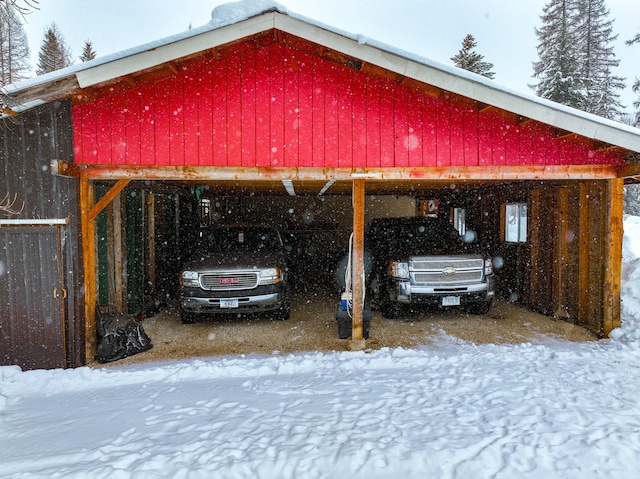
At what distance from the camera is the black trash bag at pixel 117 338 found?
6.08 m

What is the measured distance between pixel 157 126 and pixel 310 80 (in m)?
2.24

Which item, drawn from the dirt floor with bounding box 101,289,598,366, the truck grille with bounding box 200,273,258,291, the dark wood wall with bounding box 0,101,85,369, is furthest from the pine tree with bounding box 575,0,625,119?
the dark wood wall with bounding box 0,101,85,369

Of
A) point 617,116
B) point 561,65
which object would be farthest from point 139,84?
point 617,116

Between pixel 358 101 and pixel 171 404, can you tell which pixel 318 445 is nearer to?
pixel 171 404

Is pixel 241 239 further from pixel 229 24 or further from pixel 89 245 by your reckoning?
pixel 229 24

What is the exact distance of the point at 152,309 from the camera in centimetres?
896

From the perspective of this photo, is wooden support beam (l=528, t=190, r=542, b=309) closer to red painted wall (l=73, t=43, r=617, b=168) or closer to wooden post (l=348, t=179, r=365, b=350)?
red painted wall (l=73, t=43, r=617, b=168)

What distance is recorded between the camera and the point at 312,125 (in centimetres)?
620

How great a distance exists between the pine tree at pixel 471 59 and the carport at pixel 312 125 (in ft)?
75.2

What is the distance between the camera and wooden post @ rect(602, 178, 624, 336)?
6.70m

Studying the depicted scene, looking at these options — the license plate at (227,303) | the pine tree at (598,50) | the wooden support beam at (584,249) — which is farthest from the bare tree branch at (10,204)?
the pine tree at (598,50)

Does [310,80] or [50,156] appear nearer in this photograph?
[50,156]

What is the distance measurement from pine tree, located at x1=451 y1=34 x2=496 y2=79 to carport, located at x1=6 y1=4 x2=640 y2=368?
903 inches

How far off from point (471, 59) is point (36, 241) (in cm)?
2729
